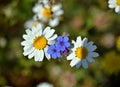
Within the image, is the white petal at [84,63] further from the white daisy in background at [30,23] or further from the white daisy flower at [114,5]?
the white daisy in background at [30,23]

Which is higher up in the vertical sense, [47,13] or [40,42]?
[47,13]

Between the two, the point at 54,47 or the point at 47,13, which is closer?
the point at 54,47

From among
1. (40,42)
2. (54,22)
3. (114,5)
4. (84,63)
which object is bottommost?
(84,63)

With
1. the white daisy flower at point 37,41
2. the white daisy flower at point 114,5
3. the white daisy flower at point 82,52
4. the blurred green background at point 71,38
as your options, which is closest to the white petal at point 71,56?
the white daisy flower at point 82,52

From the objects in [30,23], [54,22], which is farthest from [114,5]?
[30,23]

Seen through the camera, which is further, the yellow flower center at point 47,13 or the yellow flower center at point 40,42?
the yellow flower center at point 47,13

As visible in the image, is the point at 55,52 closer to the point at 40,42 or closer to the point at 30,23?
the point at 40,42

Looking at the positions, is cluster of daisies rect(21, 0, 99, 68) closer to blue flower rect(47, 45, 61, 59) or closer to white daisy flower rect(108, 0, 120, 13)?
blue flower rect(47, 45, 61, 59)
